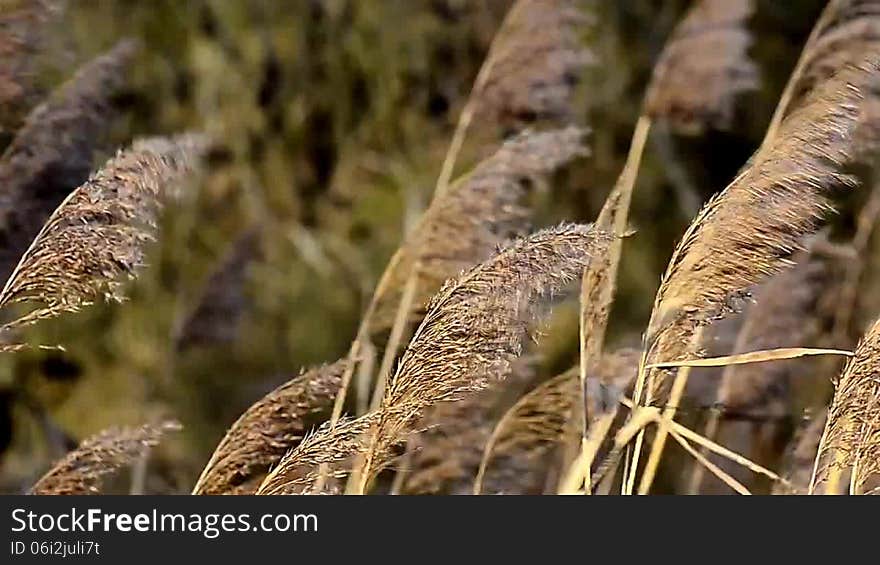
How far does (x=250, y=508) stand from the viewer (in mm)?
1576

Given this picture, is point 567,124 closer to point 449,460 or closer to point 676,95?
point 676,95

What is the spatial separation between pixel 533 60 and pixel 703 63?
0.35 meters

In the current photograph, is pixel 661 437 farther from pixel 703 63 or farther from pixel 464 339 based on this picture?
pixel 703 63

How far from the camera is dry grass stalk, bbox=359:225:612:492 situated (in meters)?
1.32

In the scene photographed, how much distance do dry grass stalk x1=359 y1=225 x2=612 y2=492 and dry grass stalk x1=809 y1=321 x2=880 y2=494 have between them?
0.37m

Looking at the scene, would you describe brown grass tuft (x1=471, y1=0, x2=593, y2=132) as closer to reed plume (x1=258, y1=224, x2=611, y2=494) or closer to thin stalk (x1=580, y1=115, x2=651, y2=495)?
thin stalk (x1=580, y1=115, x2=651, y2=495)

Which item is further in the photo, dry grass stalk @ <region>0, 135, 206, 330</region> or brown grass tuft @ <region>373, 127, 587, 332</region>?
brown grass tuft @ <region>373, 127, 587, 332</region>

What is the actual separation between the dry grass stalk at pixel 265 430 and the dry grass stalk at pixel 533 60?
54 cm

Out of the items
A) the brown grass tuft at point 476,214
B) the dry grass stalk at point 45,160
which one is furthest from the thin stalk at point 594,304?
the dry grass stalk at point 45,160

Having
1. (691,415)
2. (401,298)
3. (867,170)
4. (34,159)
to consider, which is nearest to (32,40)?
(34,159)

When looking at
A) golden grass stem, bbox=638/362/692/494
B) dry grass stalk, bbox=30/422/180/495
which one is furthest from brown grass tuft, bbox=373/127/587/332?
dry grass stalk, bbox=30/422/180/495

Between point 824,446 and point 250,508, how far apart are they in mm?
820

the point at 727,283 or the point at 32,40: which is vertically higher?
the point at 32,40

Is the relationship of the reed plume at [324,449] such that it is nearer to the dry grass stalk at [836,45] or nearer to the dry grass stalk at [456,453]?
the dry grass stalk at [456,453]
